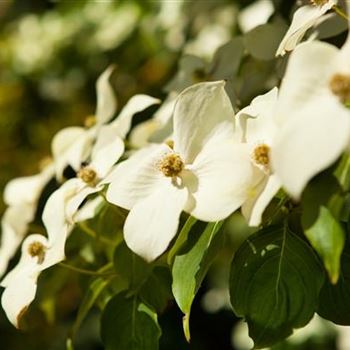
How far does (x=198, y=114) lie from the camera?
2.20 ft

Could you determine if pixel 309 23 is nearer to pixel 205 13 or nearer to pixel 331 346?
pixel 205 13

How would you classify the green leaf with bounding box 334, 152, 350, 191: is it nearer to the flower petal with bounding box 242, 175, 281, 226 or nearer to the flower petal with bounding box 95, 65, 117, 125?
the flower petal with bounding box 242, 175, 281, 226

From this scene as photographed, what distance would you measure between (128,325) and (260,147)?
24 cm

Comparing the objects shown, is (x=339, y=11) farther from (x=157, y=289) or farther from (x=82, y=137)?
(x=82, y=137)

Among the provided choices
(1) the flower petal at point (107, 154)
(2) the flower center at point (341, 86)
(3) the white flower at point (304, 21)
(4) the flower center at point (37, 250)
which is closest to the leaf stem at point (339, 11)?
(3) the white flower at point (304, 21)

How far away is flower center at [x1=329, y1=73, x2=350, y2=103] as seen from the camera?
518 millimetres

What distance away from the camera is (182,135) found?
2.22 ft

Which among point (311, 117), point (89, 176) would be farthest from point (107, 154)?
point (311, 117)

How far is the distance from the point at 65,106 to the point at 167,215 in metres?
1.47

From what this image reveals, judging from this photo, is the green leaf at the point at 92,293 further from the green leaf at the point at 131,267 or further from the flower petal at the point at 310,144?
the flower petal at the point at 310,144

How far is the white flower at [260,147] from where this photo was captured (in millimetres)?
589

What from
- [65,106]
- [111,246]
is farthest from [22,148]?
[111,246]

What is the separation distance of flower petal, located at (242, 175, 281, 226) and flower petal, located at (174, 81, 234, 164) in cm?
8

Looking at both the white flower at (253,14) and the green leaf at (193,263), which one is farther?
the white flower at (253,14)
